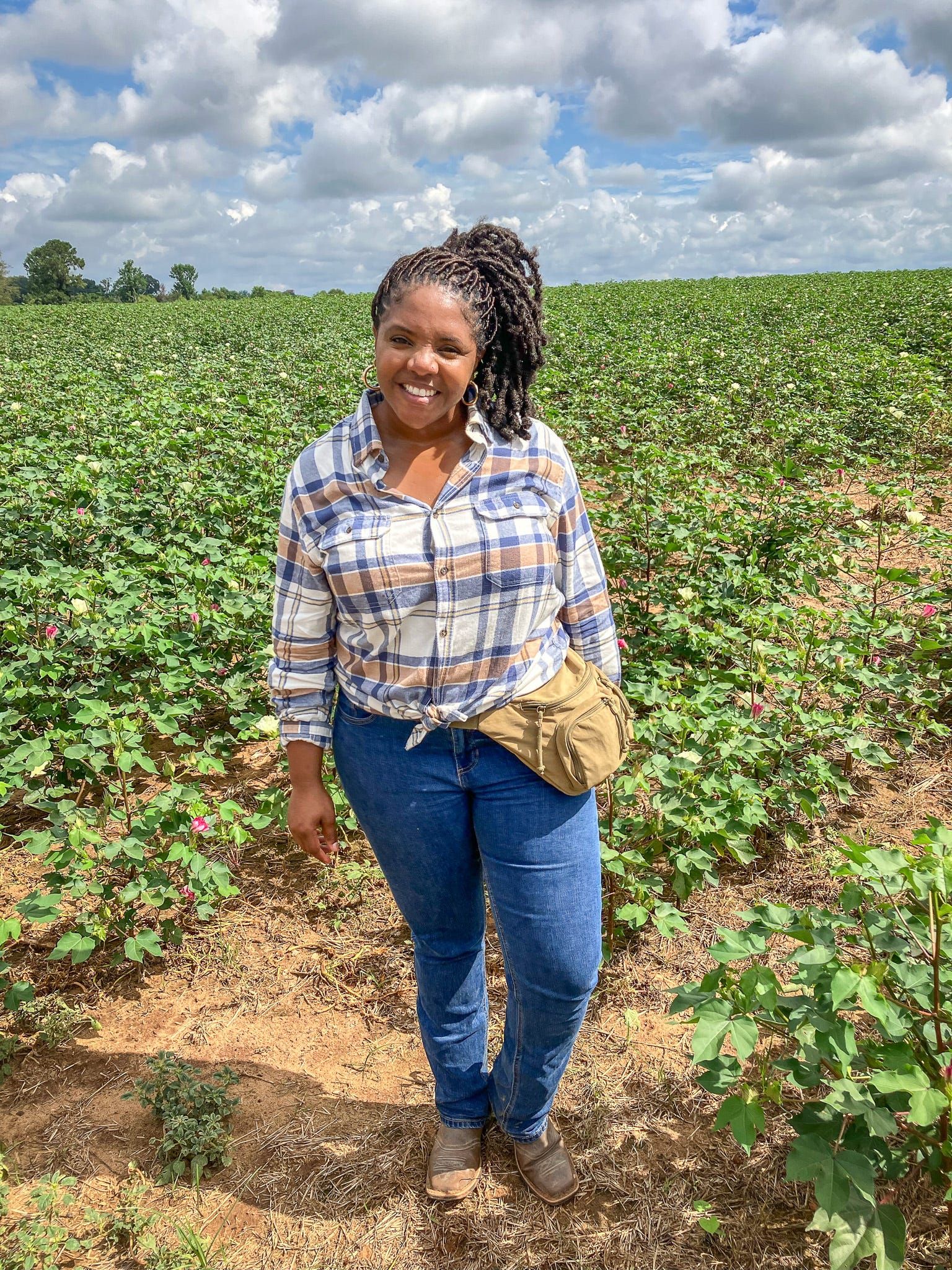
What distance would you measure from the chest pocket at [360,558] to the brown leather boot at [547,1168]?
1289 mm

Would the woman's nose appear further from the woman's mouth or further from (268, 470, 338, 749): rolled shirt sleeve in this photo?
(268, 470, 338, 749): rolled shirt sleeve

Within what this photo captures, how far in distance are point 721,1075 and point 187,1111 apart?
51.0 inches

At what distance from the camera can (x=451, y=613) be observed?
1.38 metres

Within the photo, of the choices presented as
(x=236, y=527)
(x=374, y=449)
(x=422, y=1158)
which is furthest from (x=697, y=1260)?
(x=236, y=527)

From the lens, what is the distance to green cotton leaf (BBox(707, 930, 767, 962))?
1388 mm

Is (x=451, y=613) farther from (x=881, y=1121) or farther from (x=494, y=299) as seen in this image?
(x=881, y=1121)

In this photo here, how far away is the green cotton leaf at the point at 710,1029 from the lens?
1287mm

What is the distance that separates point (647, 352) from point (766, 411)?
380 cm

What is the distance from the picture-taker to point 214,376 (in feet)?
33.3

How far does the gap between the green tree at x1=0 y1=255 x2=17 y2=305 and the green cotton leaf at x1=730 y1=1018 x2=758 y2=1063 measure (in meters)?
74.8

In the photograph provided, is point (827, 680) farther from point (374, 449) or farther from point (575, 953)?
point (374, 449)

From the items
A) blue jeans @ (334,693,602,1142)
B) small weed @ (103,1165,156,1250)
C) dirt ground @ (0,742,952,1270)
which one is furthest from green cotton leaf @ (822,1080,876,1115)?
small weed @ (103,1165,156,1250)

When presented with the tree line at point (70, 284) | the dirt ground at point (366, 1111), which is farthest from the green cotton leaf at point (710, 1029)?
the tree line at point (70, 284)

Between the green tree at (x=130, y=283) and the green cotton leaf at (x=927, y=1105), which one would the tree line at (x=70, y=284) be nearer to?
the green tree at (x=130, y=283)
